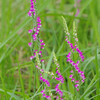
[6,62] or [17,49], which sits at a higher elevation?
[17,49]

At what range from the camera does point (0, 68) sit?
247 cm

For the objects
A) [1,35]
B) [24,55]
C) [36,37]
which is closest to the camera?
[36,37]

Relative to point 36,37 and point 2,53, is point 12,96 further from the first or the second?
point 2,53

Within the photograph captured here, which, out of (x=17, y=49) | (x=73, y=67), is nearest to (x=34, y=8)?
(x=73, y=67)

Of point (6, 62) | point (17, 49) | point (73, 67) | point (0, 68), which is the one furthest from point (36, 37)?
point (17, 49)

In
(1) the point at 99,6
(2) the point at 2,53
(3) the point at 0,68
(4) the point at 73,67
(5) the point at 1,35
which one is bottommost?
(4) the point at 73,67

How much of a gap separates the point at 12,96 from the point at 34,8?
28.2 inches

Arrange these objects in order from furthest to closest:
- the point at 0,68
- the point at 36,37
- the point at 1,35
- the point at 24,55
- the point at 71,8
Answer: the point at 71,8
the point at 24,55
the point at 1,35
the point at 0,68
the point at 36,37

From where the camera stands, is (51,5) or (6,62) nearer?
(6,62)

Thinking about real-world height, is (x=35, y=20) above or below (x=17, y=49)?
below

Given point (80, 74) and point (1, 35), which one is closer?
point (80, 74)

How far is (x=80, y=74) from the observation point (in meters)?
1.47

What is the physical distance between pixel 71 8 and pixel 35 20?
8.99 ft

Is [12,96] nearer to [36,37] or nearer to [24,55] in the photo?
[36,37]
